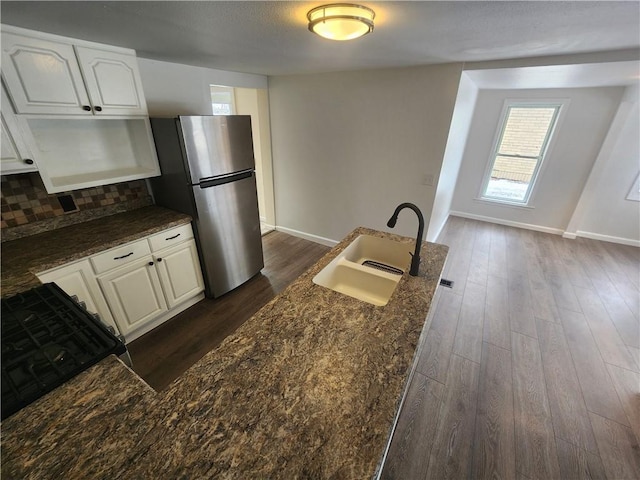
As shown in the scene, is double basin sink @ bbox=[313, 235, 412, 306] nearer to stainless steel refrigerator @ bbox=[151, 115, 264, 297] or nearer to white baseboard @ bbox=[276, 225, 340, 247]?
stainless steel refrigerator @ bbox=[151, 115, 264, 297]

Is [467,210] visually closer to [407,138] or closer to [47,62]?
[407,138]

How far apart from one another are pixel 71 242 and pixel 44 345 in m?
1.20

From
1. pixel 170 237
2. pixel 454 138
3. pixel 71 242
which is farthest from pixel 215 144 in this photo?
pixel 454 138

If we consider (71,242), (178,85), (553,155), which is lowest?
(71,242)

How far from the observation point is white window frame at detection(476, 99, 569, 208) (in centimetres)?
390

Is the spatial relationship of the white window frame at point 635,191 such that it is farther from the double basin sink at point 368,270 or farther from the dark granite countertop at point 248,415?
the dark granite countertop at point 248,415

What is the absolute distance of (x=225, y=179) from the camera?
239 cm

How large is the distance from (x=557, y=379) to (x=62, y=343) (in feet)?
9.58

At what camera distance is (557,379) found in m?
1.92

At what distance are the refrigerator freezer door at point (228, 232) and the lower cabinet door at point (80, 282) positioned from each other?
2.61 ft

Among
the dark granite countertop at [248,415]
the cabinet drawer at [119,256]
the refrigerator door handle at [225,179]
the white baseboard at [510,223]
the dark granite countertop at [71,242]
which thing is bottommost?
the white baseboard at [510,223]

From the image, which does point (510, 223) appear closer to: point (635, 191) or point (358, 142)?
point (635, 191)

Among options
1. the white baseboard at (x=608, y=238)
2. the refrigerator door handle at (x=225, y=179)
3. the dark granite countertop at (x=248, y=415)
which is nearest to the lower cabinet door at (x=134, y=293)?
the refrigerator door handle at (x=225, y=179)

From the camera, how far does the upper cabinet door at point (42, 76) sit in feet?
4.73
